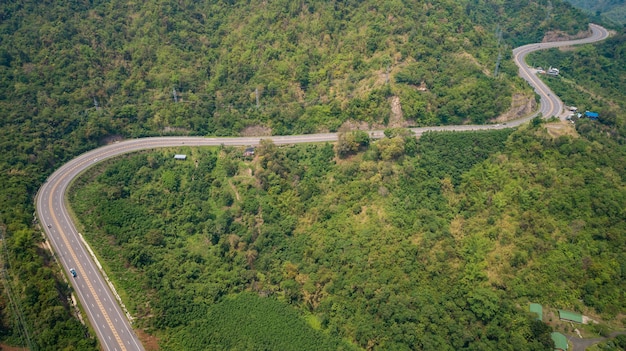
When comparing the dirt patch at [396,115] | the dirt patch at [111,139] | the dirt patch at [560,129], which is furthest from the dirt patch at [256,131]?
the dirt patch at [560,129]

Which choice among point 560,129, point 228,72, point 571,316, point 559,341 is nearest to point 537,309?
point 571,316

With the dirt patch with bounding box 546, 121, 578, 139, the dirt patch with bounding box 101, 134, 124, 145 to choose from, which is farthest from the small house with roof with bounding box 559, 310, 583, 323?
the dirt patch with bounding box 101, 134, 124, 145

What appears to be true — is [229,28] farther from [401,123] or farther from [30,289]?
[30,289]

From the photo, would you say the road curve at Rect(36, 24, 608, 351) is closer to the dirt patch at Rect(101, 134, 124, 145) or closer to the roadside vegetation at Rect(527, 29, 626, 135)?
the dirt patch at Rect(101, 134, 124, 145)

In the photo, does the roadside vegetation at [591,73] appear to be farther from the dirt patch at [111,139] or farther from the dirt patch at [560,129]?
the dirt patch at [111,139]

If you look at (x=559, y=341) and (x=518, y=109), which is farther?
(x=518, y=109)

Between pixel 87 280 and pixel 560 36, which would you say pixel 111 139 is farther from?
pixel 560 36
